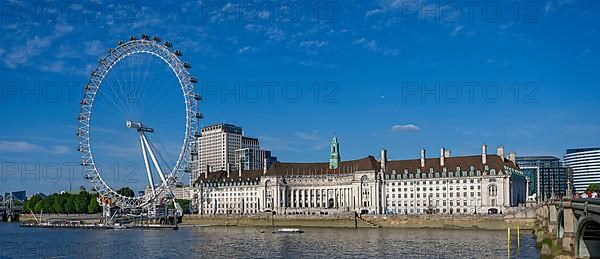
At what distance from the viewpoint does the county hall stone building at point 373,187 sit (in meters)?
121

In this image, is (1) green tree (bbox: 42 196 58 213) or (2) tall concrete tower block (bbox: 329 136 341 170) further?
(1) green tree (bbox: 42 196 58 213)

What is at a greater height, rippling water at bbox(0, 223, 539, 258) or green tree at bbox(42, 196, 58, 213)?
rippling water at bbox(0, 223, 539, 258)

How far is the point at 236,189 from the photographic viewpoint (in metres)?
157

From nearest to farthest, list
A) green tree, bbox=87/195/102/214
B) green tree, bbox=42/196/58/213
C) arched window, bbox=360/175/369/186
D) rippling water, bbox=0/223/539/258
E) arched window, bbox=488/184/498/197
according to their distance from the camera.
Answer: rippling water, bbox=0/223/539/258
arched window, bbox=488/184/498/197
arched window, bbox=360/175/369/186
green tree, bbox=87/195/102/214
green tree, bbox=42/196/58/213

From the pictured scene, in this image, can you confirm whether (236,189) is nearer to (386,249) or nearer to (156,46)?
(156,46)

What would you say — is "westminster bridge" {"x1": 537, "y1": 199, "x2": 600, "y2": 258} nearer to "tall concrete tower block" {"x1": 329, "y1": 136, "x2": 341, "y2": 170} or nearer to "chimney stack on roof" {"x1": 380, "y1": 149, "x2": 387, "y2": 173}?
"chimney stack on roof" {"x1": 380, "y1": 149, "x2": 387, "y2": 173}

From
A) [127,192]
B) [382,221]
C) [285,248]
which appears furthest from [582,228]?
[127,192]

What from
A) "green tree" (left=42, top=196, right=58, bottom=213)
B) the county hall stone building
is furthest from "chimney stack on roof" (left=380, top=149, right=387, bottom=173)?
"green tree" (left=42, top=196, right=58, bottom=213)

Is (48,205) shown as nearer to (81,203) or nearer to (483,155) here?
(81,203)

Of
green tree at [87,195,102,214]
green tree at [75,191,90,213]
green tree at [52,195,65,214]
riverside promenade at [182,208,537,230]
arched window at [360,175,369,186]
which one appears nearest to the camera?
riverside promenade at [182,208,537,230]

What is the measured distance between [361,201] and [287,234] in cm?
4752

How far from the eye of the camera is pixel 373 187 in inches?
5266

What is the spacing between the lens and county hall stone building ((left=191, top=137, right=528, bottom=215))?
397 feet

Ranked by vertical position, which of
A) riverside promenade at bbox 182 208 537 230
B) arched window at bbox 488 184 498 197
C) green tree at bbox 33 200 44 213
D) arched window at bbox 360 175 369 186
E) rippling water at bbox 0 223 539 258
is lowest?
green tree at bbox 33 200 44 213
